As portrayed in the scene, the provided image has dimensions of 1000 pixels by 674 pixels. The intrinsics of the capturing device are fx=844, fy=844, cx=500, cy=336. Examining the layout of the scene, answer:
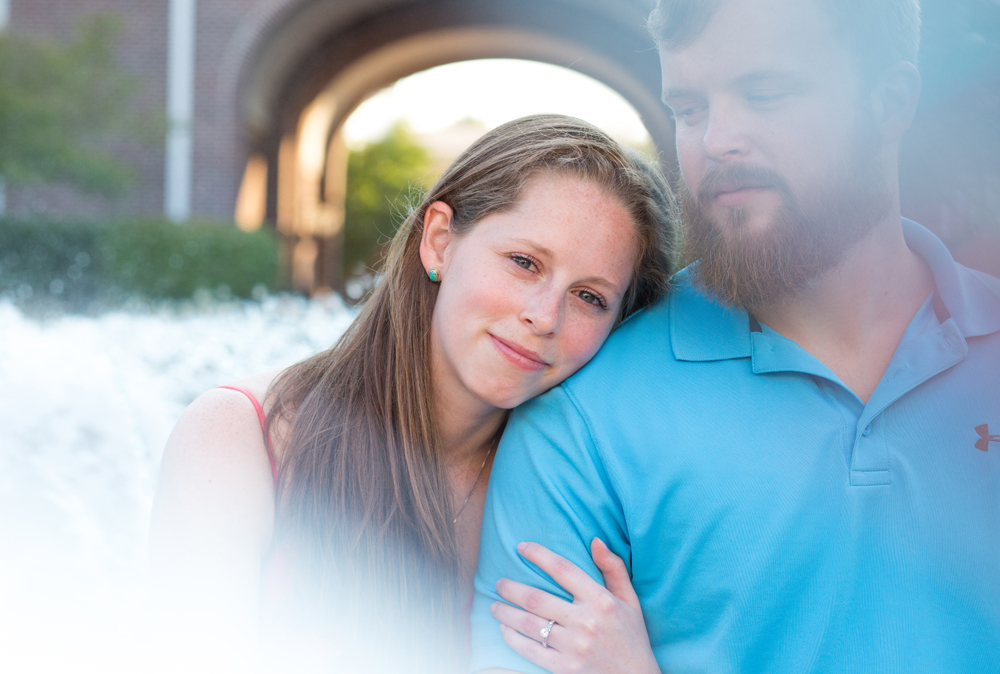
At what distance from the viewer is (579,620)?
1.43m

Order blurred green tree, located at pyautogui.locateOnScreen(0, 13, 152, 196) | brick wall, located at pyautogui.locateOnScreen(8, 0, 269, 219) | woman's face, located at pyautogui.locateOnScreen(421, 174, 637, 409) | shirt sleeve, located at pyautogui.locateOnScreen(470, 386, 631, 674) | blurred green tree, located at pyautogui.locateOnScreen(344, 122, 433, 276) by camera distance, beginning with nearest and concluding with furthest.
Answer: shirt sleeve, located at pyautogui.locateOnScreen(470, 386, 631, 674) < woman's face, located at pyautogui.locateOnScreen(421, 174, 637, 409) < blurred green tree, located at pyautogui.locateOnScreen(0, 13, 152, 196) < brick wall, located at pyautogui.locateOnScreen(8, 0, 269, 219) < blurred green tree, located at pyautogui.locateOnScreen(344, 122, 433, 276)

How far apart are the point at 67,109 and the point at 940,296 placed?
1044 cm

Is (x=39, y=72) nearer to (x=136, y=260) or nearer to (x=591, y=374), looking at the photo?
(x=136, y=260)

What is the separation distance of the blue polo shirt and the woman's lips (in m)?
0.08

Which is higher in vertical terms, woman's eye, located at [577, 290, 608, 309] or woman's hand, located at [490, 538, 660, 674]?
woman's eye, located at [577, 290, 608, 309]

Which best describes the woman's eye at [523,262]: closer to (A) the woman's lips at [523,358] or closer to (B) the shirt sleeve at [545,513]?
(A) the woman's lips at [523,358]

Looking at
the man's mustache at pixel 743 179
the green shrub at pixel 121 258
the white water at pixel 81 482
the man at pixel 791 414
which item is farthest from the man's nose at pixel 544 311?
the green shrub at pixel 121 258

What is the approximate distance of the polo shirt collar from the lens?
153 cm

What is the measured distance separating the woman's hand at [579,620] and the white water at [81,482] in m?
0.68

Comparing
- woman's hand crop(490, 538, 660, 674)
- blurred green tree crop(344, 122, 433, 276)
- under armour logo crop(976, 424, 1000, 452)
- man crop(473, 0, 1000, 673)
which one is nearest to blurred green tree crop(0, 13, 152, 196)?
man crop(473, 0, 1000, 673)

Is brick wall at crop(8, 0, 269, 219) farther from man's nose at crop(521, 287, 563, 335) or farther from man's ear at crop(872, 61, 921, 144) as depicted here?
man's ear at crop(872, 61, 921, 144)

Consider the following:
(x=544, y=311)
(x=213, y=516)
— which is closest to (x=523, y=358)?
(x=544, y=311)

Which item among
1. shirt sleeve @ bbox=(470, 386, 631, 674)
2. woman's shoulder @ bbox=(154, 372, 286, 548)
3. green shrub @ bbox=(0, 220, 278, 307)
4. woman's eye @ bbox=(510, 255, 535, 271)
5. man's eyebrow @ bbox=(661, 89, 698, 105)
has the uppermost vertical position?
green shrub @ bbox=(0, 220, 278, 307)

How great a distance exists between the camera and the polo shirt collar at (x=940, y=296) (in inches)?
60.4
